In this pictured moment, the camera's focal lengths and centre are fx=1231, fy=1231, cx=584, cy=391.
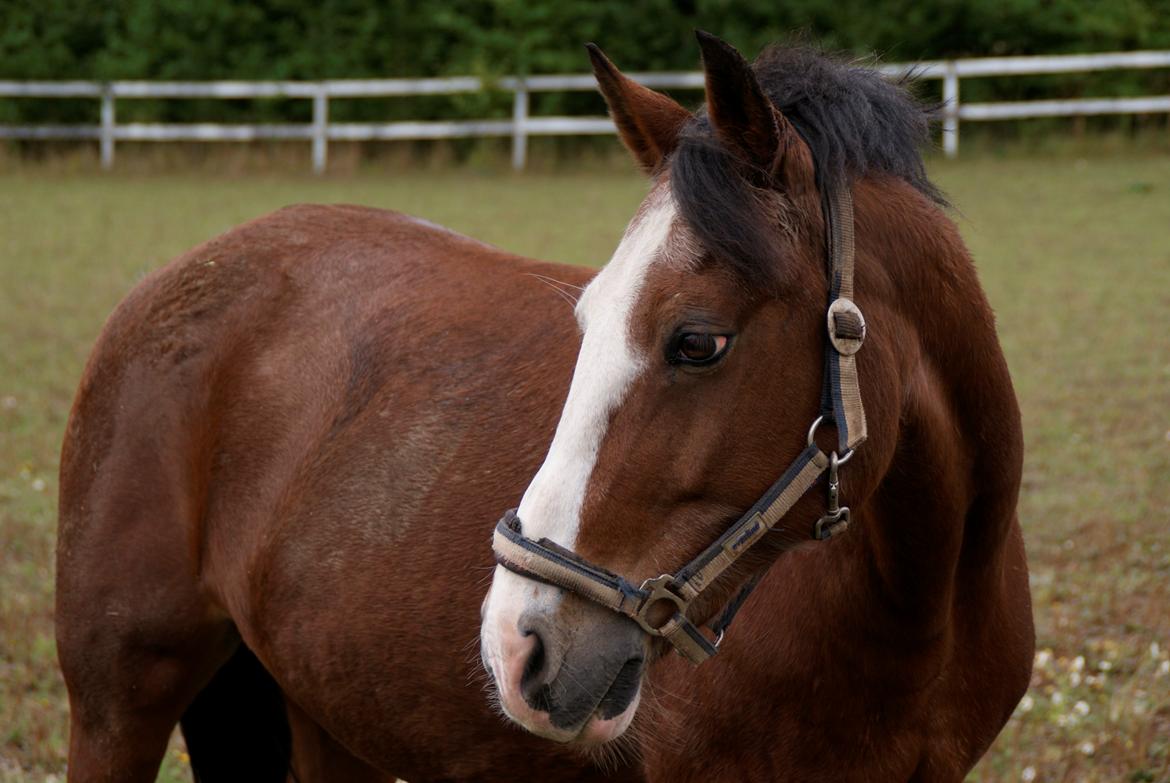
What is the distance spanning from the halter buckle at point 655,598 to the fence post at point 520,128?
19.4 meters

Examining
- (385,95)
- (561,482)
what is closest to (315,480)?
(561,482)

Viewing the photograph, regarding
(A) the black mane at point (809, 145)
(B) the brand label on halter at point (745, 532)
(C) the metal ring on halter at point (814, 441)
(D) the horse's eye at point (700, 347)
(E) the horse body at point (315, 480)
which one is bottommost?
(E) the horse body at point (315, 480)

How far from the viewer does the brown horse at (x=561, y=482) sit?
193 centimetres

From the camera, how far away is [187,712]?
3.40m

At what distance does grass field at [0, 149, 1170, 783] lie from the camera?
13.9ft

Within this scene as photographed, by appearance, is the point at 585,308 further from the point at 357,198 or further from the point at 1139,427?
the point at 357,198

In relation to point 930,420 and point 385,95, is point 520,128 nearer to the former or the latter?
point 385,95

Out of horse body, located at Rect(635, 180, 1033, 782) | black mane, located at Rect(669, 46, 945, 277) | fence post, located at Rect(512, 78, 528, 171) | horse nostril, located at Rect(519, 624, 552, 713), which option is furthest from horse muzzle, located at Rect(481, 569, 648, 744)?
fence post, located at Rect(512, 78, 528, 171)

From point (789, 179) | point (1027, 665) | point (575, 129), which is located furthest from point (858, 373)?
point (575, 129)

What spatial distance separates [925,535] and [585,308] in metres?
0.75

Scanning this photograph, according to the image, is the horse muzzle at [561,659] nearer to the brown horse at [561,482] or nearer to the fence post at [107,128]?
the brown horse at [561,482]

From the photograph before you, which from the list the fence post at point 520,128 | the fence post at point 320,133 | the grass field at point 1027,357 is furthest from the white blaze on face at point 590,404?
the fence post at point 320,133

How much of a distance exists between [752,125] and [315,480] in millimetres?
1451

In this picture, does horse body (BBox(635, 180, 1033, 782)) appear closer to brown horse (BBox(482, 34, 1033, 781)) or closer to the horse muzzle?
brown horse (BBox(482, 34, 1033, 781))
